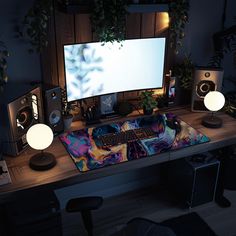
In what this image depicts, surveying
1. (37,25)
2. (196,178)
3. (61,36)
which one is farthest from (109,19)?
(196,178)

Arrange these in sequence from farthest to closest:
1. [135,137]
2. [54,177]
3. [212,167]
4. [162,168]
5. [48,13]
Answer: [162,168] → [212,167] → [135,137] → [48,13] → [54,177]

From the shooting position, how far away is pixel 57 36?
226 centimetres

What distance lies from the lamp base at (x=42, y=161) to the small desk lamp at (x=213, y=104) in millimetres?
1098

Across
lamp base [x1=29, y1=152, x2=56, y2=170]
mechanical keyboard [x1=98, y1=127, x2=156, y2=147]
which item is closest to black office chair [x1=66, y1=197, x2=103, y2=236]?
lamp base [x1=29, y1=152, x2=56, y2=170]

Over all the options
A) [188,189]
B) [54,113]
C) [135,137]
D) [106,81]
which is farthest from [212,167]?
[54,113]

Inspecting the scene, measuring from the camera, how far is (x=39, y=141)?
1.92 m

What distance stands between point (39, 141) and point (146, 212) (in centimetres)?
119

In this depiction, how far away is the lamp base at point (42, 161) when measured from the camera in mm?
1946

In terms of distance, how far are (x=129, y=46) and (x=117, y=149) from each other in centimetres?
73

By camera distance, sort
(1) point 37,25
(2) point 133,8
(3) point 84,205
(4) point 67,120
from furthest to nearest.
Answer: (4) point 67,120
(2) point 133,8
(1) point 37,25
(3) point 84,205

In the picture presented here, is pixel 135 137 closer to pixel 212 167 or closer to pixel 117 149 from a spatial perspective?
pixel 117 149

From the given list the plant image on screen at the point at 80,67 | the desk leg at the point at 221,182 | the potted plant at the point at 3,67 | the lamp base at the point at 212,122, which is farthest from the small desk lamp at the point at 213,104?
the potted plant at the point at 3,67

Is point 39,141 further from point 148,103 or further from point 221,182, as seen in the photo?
point 221,182

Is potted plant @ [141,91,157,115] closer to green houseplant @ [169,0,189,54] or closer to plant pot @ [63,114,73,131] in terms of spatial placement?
green houseplant @ [169,0,189,54]
